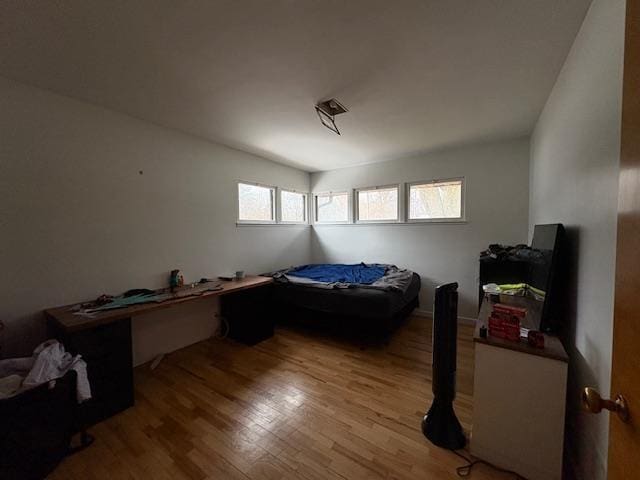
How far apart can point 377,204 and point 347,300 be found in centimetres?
208

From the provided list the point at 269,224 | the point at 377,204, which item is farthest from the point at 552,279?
the point at 269,224

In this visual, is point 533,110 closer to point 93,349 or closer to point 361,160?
point 361,160

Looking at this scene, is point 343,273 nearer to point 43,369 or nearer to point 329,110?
point 329,110

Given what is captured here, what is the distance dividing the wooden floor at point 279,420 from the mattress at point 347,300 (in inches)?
16.9

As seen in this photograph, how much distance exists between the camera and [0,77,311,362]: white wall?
1.86 meters

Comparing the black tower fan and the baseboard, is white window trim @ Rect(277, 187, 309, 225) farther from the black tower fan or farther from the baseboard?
the black tower fan

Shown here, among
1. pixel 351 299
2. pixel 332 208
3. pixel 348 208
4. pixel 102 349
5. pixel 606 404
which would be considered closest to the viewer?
pixel 606 404

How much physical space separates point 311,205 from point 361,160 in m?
1.35

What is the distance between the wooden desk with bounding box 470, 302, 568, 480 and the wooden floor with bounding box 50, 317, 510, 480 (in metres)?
0.15

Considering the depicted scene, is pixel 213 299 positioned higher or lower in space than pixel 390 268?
lower

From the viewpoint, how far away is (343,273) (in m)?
3.79

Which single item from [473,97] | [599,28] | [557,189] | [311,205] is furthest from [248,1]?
[311,205]

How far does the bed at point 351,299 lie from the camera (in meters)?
2.75

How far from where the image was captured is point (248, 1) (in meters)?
1.26
